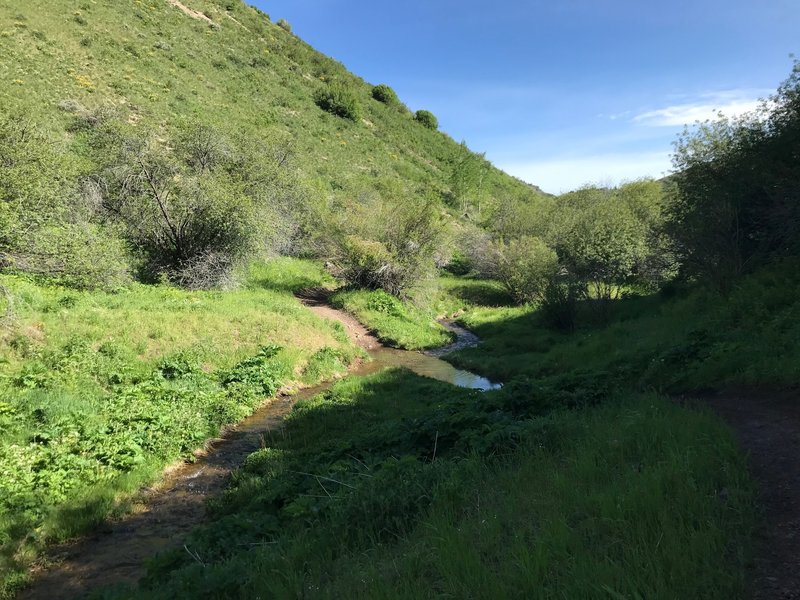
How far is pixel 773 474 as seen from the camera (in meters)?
4.42

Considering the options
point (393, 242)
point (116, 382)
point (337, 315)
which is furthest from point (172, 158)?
point (116, 382)

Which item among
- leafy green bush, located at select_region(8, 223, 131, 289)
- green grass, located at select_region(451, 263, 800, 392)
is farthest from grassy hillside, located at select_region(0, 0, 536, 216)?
green grass, located at select_region(451, 263, 800, 392)

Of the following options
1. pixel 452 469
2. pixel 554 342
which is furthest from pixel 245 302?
pixel 452 469

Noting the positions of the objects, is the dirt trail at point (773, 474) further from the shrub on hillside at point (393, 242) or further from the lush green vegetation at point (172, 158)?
the shrub on hillside at point (393, 242)

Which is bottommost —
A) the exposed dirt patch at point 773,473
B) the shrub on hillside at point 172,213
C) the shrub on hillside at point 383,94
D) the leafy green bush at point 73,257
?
the exposed dirt patch at point 773,473

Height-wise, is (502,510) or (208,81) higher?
(208,81)

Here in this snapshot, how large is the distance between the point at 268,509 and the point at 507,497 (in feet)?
12.5

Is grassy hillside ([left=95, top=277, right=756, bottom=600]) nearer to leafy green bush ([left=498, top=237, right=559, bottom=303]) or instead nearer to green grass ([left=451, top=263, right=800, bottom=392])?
green grass ([left=451, top=263, right=800, bottom=392])

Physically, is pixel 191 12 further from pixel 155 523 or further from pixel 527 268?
pixel 155 523

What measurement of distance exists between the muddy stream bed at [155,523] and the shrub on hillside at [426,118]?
68.3 meters

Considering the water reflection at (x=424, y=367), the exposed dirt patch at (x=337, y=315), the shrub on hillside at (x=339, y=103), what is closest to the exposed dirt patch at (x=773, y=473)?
the water reflection at (x=424, y=367)

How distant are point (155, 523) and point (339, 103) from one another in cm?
5505

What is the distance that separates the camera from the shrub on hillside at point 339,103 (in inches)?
2169

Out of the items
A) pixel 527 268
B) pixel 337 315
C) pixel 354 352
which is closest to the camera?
pixel 354 352
